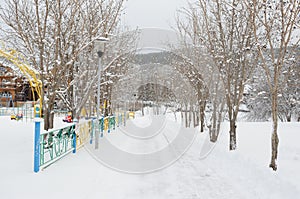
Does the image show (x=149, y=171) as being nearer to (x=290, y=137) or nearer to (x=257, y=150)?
(x=257, y=150)

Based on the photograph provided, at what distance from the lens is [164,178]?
6621mm

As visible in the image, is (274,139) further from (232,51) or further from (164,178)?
(232,51)

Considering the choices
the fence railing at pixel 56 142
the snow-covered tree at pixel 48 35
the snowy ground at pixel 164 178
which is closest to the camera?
the snowy ground at pixel 164 178

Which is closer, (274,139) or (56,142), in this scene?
(274,139)

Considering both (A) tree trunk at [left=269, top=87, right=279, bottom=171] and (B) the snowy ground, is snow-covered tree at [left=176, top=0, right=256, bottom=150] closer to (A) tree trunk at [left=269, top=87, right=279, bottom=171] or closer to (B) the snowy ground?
(B) the snowy ground

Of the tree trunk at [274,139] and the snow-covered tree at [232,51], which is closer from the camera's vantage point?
the tree trunk at [274,139]

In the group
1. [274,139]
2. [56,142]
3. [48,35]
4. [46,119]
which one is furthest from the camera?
[48,35]

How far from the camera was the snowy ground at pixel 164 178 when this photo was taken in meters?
5.17

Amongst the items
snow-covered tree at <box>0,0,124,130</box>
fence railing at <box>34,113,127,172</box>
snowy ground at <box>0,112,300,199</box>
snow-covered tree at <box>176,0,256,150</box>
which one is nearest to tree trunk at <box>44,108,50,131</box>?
snow-covered tree at <box>0,0,124,130</box>

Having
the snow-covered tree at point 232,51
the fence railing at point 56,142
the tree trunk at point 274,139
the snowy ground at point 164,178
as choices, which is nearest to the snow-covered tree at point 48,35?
the fence railing at point 56,142

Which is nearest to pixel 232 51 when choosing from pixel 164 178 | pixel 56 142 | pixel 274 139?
pixel 274 139

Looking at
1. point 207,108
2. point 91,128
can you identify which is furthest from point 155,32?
point 91,128

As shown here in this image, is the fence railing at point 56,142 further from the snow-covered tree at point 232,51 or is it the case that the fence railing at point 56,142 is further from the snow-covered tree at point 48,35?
the snow-covered tree at point 232,51

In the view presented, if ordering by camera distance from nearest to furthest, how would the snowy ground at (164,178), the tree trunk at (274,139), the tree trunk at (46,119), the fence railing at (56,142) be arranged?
1. the snowy ground at (164,178)
2. the fence railing at (56,142)
3. the tree trunk at (274,139)
4. the tree trunk at (46,119)
